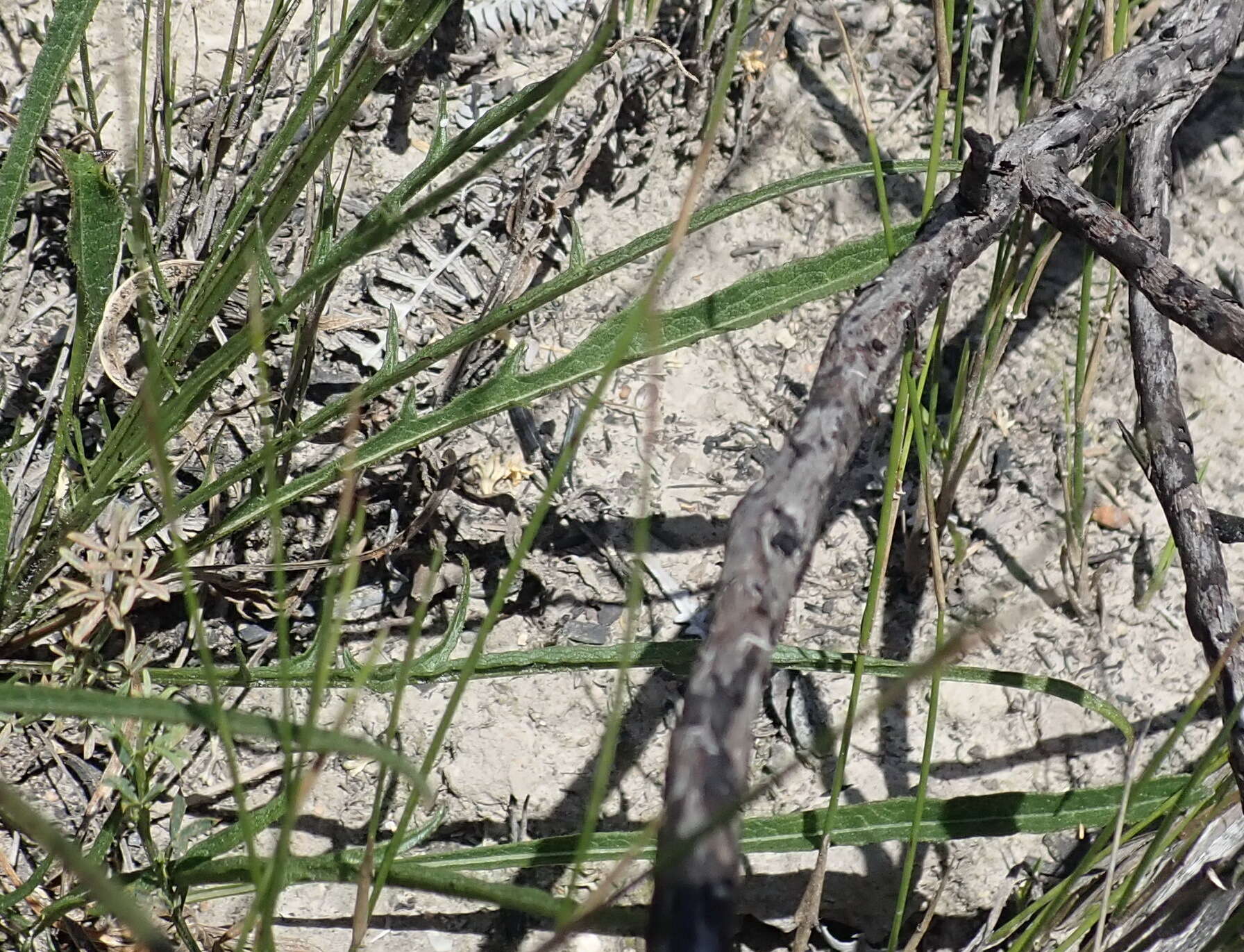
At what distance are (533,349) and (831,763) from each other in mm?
909

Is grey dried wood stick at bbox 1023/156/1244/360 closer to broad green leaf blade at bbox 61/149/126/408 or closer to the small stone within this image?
the small stone

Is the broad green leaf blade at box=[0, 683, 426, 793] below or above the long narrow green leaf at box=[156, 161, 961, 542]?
below

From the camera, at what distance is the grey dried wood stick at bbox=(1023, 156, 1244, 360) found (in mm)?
1133

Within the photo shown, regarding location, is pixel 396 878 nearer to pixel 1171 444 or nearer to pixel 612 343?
pixel 612 343

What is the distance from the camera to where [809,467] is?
94 cm

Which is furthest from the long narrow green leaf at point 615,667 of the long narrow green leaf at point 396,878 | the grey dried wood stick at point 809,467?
the grey dried wood stick at point 809,467

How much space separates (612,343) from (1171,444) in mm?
799

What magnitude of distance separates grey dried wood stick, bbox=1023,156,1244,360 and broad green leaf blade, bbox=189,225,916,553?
187 mm

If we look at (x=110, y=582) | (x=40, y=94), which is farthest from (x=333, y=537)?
(x=40, y=94)

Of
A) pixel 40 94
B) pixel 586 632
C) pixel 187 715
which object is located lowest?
pixel 187 715

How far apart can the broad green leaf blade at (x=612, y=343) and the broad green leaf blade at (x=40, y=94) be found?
561mm

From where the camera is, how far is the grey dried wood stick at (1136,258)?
3.72ft

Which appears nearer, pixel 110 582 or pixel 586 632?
pixel 110 582

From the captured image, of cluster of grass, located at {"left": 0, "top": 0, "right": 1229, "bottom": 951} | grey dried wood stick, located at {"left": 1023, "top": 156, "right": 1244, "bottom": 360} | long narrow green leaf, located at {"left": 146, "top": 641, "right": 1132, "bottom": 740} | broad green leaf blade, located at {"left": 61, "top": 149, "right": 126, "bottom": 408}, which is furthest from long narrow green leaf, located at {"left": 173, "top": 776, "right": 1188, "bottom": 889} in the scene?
broad green leaf blade, located at {"left": 61, "top": 149, "right": 126, "bottom": 408}
